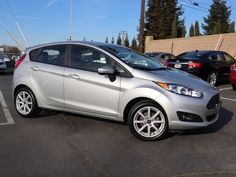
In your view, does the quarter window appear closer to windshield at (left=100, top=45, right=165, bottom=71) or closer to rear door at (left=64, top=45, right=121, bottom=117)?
windshield at (left=100, top=45, right=165, bottom=71)

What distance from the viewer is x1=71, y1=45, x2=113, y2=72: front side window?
6.56 metres

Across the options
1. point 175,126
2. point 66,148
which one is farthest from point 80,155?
point 175,126

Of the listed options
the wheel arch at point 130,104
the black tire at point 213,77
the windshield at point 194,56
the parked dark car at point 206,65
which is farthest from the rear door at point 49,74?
the black tire at point 213,77

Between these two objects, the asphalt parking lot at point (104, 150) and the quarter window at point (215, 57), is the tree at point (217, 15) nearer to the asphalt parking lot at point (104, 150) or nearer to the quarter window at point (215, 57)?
the quarter window at point (215, 57)

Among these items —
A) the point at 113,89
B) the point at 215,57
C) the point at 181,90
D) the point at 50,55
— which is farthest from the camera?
the point at 215,57

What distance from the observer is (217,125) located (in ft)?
22.9

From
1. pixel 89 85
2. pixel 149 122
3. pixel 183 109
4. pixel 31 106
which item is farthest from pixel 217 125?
pixel 31 106

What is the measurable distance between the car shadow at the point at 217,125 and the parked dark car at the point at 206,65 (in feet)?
17.4

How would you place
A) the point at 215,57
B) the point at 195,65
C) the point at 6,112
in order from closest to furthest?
the point at 6,112 < the point at 195,65 < the point at 215,57

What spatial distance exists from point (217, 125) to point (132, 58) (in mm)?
2022

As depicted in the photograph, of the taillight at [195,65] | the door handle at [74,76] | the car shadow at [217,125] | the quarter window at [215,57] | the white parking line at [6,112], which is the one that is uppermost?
the quarter window at [215,57]

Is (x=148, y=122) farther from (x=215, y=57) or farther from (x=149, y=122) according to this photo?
(x=215, y=57)

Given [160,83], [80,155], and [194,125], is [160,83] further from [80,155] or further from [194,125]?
[80,155]

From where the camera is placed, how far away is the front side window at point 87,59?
6.56 meters
